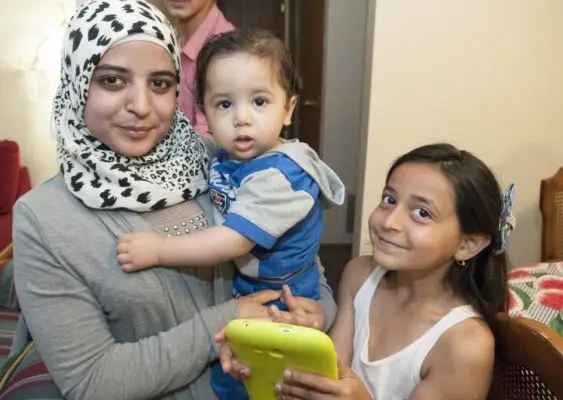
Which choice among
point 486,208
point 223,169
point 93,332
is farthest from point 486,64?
point 93,332

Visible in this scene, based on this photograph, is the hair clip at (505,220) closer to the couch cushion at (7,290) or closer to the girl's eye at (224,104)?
the girl's eye at (224,104)

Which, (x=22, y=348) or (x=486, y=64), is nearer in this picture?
(x=22, y=348)

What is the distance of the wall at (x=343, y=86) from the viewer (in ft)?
10.7

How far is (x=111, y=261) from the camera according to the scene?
0.94m

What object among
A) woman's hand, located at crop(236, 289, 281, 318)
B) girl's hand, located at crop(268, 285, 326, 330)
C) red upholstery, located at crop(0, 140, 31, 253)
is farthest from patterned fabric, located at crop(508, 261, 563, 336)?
red upholstery, located at crop(0, 140, 31, 253)

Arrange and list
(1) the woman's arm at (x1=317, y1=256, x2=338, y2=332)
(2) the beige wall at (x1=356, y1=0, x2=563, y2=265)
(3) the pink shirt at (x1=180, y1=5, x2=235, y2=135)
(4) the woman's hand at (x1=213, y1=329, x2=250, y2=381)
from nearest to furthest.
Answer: (4) the woman's hand at (x1=213, y1=329, x2=250, y2=381), (1) the woman's arm at (x1=317, y1=256, x2=338, y2=332), (3) the pink shirt at (x1=180, y1=5, x2=235, y2=135), (2) the beige wall at (x1=356, y1=0, x2=563, y2=265)

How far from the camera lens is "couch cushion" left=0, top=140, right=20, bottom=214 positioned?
2957 millimetres

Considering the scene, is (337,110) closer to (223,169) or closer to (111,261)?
(223,169)

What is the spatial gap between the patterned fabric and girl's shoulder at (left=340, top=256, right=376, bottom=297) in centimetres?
52

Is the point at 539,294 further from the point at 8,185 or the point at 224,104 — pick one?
the point at 8,185

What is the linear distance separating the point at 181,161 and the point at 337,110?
8.12ft

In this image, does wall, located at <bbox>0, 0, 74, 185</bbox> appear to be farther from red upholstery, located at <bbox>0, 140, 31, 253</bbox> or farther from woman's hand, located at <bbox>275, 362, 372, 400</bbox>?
woman's hand, located at <bbox>275, 362, 372, 400</bbox>

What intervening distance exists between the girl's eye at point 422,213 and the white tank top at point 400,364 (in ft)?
0.70

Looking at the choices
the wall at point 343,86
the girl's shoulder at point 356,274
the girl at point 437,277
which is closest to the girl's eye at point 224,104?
the girl at point 437,277
